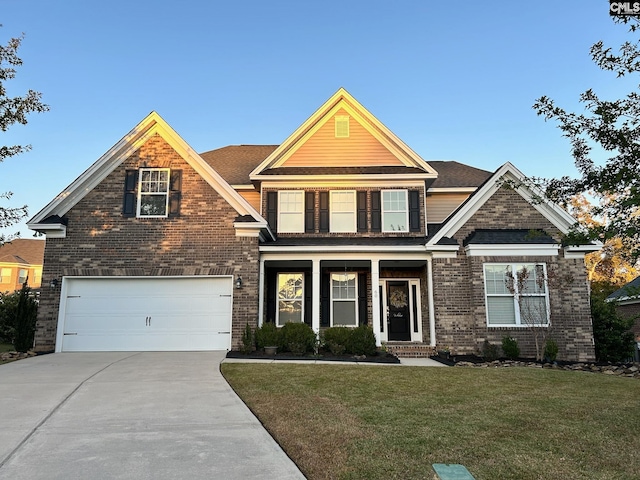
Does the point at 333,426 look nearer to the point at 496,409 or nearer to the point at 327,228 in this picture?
the point at 496,409

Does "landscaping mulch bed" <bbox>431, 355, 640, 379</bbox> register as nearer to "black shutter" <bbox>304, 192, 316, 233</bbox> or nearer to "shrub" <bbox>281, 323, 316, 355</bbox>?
"shrub" <bbox>281, 323, 316, 355</bbox>

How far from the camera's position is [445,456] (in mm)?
4090

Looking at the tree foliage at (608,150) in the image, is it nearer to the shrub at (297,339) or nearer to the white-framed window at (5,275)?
the shrub at (297,339)

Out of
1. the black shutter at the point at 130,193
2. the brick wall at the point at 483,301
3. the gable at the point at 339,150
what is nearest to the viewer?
the brick wall at the point at 483,301

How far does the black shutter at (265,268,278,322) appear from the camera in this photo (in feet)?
47.3

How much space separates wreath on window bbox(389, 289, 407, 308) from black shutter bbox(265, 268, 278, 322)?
4.21 m

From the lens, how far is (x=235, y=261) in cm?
1264

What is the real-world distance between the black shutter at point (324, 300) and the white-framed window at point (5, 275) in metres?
34.9

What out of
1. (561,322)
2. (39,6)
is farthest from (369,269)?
(39,6)

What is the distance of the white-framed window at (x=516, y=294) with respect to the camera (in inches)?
481

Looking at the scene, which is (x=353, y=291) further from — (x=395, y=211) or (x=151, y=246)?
(x=151, y=246)

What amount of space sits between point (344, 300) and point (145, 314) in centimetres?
652

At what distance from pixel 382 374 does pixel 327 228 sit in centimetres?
689

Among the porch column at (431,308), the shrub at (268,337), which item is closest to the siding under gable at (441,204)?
the porch column at (431,308)
